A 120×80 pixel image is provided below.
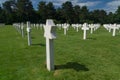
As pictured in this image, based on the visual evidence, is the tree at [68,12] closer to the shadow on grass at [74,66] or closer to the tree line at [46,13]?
the tree line at [46,13]

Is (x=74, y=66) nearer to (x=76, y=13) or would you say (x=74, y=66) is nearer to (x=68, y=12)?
(x=68, y=12)

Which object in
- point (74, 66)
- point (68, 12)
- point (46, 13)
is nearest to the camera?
point (74, 66)

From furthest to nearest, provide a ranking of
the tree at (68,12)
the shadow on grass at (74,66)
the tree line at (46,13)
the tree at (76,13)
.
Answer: the tree at (76,13) < the tree at (68,12) < the tree line at (46,13) < the shadow on grass at (74,66)

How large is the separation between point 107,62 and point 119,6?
10025 cm

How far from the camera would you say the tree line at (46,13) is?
3730 inches

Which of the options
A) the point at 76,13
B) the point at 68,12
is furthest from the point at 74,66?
the point at 76,13

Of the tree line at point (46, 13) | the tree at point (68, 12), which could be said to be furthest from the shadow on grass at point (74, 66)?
the tree at point (68, 12)

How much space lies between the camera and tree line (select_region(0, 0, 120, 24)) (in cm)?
9475

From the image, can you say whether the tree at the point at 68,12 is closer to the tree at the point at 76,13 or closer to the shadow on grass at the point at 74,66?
the tree at the point at 76,13

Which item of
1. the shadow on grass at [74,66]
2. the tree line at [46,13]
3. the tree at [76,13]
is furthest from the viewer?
the tree at [76,13]

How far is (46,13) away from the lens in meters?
97.3

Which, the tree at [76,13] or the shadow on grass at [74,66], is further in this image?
the tree at [76,13]

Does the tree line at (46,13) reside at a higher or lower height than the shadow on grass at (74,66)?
higher

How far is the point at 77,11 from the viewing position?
10706cm
